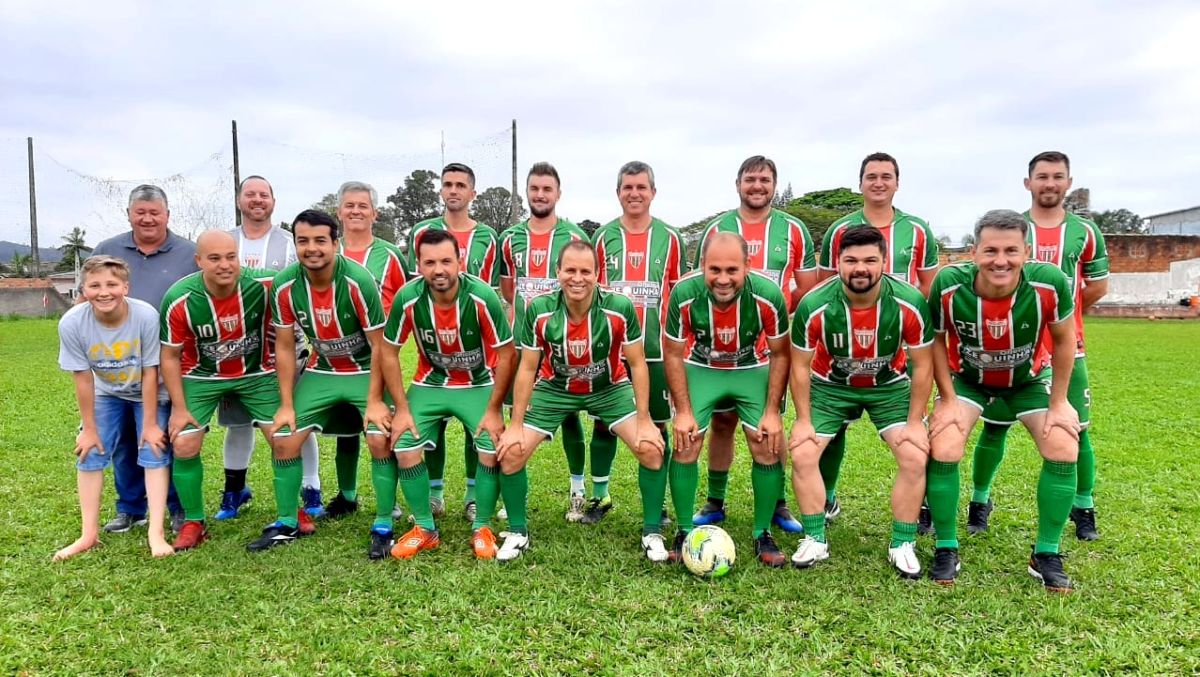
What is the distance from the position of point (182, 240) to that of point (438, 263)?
76.0 inches

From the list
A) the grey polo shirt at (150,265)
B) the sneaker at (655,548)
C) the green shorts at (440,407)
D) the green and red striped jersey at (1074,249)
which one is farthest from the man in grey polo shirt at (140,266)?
the green and red striped jersey at (1074,249)

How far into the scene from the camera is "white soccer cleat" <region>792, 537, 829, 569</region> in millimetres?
3783

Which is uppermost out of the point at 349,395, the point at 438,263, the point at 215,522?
the point at 438,263

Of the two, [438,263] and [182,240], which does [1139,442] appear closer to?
[438,263]

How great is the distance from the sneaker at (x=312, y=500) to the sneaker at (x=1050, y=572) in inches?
163

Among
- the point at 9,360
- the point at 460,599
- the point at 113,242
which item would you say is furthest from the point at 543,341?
the point at 9,360

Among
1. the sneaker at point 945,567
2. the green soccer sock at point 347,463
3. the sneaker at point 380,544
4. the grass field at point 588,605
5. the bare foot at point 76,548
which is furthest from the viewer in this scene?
the green soccer sock at point 347,463

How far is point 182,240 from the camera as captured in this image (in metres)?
4.62

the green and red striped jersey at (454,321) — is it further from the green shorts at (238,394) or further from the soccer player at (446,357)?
the green shorts at (238,394)

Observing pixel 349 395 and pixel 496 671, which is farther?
pixel 349 395

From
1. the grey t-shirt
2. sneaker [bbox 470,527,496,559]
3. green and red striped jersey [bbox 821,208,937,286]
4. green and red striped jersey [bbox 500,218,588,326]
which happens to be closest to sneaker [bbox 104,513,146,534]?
the grey t-shirt

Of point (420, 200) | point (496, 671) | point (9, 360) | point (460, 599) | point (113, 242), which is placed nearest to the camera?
point (496, 671)

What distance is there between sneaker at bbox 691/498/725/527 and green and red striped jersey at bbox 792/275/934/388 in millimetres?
1237

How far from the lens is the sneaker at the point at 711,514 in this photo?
4.56 metres
